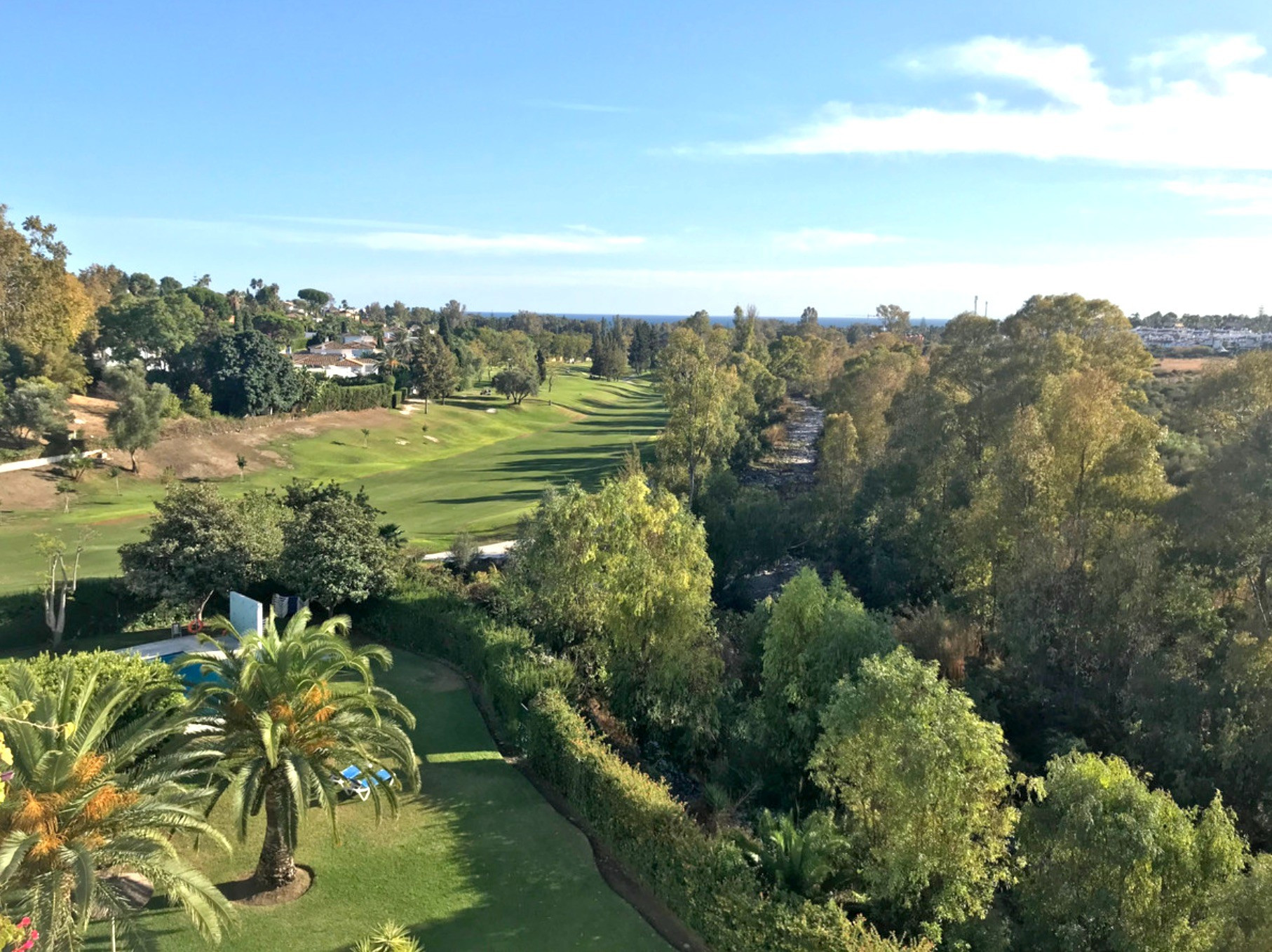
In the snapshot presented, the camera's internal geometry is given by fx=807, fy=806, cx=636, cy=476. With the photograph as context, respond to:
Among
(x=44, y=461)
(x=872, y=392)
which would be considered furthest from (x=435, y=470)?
(x=872, y=392)

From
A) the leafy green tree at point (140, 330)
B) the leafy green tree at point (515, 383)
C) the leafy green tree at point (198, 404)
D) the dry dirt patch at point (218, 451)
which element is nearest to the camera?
the dry dirt patch at point (218, 451)

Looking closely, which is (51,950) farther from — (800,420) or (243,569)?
(800,420)

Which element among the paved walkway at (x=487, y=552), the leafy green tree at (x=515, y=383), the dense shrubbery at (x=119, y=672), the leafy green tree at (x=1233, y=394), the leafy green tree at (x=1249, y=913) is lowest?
the paved walkway at (x=487, y=552)

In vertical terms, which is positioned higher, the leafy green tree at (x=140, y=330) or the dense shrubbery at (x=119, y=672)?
the leafy green tree at (x=140, y=330)

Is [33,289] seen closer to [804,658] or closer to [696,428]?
[696,428]

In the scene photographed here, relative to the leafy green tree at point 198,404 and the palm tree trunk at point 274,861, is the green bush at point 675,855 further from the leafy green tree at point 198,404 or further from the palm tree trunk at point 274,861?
the leafy green tree at point 198,404

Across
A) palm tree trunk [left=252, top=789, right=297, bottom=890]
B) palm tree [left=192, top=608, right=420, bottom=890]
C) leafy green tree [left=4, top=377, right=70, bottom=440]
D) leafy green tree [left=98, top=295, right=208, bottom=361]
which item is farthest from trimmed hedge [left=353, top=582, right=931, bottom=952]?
leafy green tree [left=98, top=295, right=208, bottom=361]

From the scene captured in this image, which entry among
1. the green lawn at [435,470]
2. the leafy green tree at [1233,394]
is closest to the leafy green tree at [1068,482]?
the leafy green tree at [1233,394]
